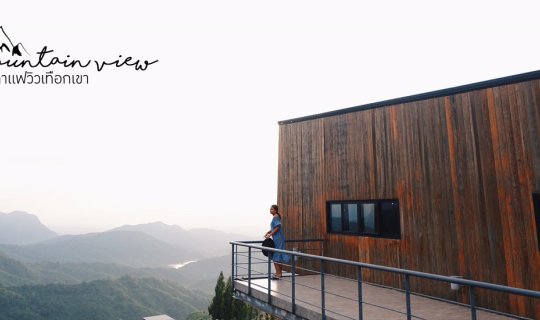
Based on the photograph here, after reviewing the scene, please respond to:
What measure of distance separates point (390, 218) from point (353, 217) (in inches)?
43.7

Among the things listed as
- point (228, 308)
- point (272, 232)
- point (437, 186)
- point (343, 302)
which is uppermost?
point (437, 186)

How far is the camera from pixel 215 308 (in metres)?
34.5

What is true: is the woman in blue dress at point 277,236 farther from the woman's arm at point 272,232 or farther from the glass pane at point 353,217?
the glass pane at point 353,217

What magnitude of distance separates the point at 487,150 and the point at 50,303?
326 feet

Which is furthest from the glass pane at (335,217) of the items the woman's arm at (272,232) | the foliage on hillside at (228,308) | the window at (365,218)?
the foliage on hillside at (228,308)

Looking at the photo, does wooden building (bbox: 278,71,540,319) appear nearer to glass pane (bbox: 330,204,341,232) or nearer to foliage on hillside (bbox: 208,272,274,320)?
glass pane (bbox: 330,204,341,232)

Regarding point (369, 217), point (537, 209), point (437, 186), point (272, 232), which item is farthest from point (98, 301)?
point (537, 209)

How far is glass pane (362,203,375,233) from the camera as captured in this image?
30.7ft

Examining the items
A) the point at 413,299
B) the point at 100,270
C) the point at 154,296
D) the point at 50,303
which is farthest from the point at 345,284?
the point at 100,270

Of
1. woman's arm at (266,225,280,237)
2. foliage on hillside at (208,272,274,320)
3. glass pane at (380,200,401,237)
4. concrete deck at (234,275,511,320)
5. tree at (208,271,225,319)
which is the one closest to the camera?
concrete deck at (234,275,511,320)

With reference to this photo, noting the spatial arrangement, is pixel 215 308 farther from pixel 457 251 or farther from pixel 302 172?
pixel 457 251

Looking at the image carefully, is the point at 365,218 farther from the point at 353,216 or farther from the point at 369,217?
the point at 353,216

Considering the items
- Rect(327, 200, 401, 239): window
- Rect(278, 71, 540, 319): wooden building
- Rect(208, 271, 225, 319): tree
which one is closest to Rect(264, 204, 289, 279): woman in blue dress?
Rect(278, 71, 540, 319): wooden building

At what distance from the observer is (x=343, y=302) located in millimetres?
7133
